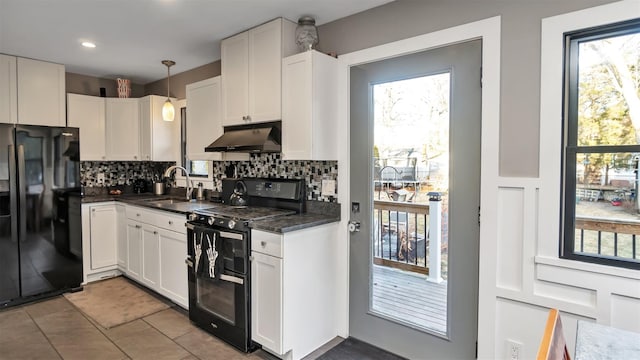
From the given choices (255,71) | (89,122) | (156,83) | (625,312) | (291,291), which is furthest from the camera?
(156,83)

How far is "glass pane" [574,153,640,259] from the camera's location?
1.64 m

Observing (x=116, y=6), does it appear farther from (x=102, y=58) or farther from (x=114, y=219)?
(x=114, y=219)

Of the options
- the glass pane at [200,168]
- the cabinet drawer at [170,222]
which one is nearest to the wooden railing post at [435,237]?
the cabinet drawer at [170,222]

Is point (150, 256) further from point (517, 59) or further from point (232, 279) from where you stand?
point (517, 59)

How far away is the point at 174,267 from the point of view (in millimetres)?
3139

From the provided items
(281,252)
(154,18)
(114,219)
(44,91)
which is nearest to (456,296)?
(281,252)

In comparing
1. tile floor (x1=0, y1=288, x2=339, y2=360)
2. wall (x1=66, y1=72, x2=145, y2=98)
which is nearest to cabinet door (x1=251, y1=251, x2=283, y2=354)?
tile floor (x1=0, y1=288, x2=339, y2=360)

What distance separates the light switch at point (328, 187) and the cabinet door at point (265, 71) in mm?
629

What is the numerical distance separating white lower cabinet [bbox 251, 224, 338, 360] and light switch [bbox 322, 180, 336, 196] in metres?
0.28

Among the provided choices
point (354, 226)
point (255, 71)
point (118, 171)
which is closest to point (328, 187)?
point (354, 226)

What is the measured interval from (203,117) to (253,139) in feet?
3.28

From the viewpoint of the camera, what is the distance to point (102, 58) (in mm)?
3660

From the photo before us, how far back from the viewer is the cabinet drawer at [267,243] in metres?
2.21

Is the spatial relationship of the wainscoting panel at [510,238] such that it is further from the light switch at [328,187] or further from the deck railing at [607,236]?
the light switch at [328,187]
